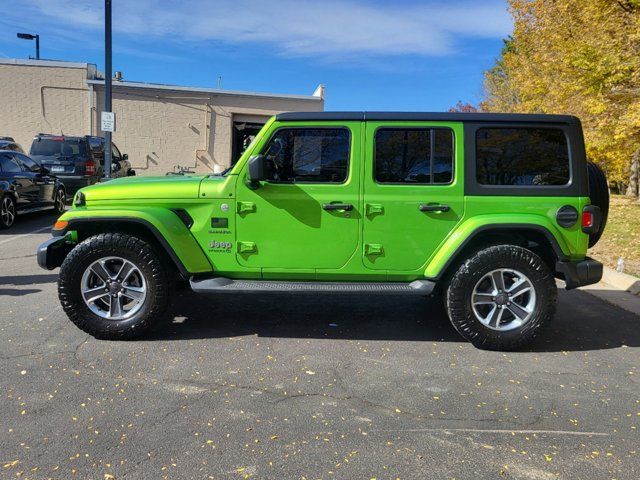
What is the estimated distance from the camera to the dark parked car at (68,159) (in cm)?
1377

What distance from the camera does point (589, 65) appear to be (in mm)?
10352

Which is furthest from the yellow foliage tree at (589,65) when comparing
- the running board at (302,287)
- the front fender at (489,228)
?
the running board at (302,287)

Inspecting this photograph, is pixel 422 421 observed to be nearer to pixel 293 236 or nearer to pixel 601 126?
pixel 293 236

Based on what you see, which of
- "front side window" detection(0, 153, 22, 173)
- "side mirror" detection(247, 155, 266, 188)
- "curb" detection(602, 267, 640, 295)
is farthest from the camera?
"front side window" detection(0, 153, 22, 173)

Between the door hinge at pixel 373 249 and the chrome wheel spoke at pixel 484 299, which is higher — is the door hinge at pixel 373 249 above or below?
above

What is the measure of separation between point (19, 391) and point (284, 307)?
2.59m

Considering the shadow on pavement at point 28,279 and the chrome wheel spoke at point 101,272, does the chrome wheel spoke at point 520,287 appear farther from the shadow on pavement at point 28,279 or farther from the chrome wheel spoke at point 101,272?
the shadow on pavement at point 28,279

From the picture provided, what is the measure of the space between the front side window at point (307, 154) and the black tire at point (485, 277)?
137 centimetres

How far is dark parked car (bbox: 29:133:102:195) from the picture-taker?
1377cm

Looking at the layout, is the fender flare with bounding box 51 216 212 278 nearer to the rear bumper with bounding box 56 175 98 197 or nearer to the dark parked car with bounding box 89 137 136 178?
the rear bumper with bounding box 56 175 98 197

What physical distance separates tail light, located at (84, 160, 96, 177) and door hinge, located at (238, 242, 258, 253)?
11398mm

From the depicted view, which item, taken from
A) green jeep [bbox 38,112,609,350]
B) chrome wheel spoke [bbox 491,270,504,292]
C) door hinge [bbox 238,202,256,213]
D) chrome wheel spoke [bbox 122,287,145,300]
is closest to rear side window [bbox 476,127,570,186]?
green jeep [bbox 38,112,609,350]

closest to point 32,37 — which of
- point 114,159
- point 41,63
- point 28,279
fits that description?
point 41,63

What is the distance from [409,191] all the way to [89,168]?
12172 millimetres
